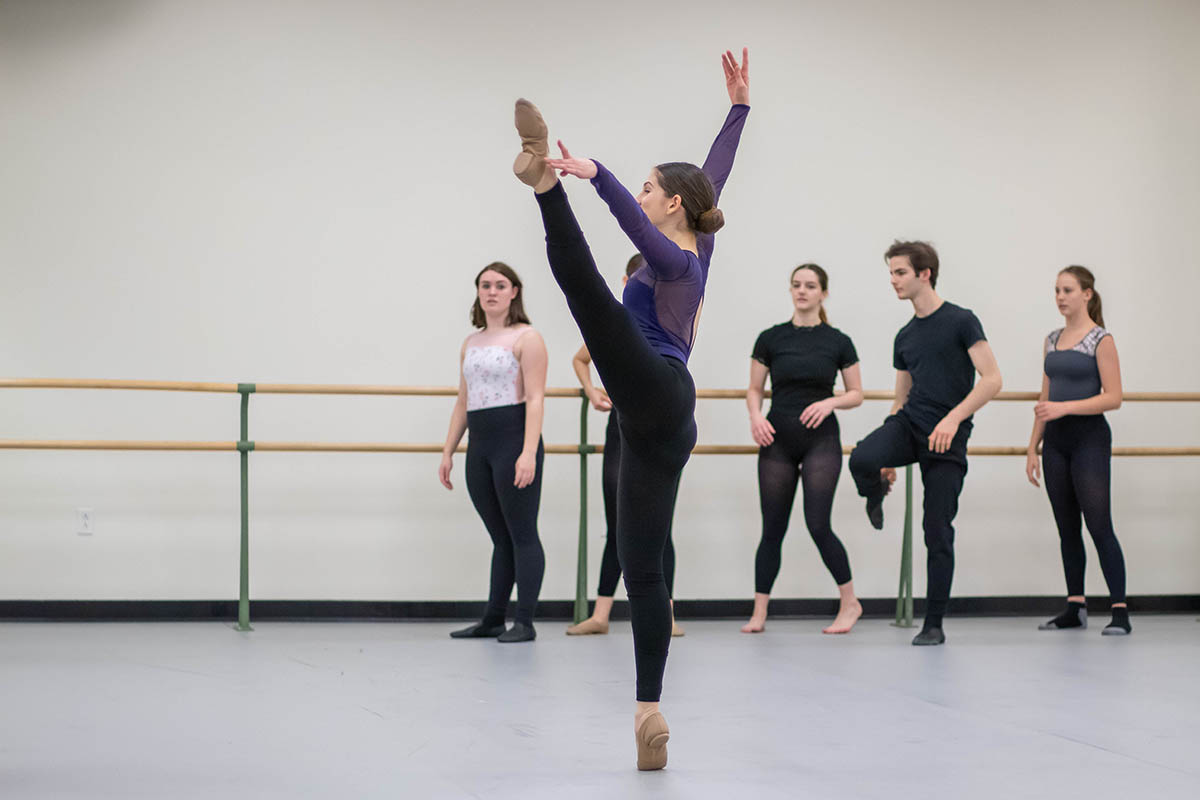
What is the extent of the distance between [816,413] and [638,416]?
2299 millimetres

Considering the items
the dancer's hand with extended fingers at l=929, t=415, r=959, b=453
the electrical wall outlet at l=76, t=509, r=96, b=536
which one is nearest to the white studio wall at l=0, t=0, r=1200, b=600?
the electrical wall outlet at l=76, t=509, r=96, b=536

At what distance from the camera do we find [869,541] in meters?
5.06

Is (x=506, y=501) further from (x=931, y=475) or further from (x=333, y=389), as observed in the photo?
(x=931, y=475)

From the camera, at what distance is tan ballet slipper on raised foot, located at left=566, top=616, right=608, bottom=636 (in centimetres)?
421

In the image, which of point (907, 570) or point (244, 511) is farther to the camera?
point (907, 570)

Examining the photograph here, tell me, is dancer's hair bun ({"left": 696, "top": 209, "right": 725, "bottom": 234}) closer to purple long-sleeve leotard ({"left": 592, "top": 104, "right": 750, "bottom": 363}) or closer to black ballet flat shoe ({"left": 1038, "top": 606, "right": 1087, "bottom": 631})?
purple long-sleeve leotard ({"left": 592, "top": 104, "right": 750, "bottom": 363})

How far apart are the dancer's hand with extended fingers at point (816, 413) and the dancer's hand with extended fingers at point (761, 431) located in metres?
0.15

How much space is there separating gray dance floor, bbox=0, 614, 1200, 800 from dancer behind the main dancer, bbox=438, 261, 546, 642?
0.72 feet

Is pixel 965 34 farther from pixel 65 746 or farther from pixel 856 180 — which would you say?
pixel 65 746

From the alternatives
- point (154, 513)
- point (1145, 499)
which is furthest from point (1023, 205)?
point (154, 513)

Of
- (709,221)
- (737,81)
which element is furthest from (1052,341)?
(709,221)

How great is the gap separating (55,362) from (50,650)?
4.64 ft

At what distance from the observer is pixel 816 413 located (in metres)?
4.25

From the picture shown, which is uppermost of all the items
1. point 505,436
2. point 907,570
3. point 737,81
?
point 737,81
